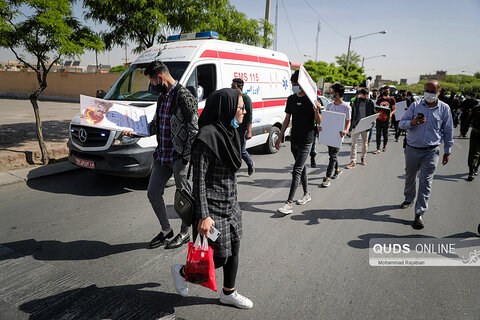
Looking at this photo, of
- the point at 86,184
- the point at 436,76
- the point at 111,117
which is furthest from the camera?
the point at 436,76

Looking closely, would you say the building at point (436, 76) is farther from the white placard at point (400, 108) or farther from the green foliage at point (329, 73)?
the white placard at point (400, 108)

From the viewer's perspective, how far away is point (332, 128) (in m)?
5.16

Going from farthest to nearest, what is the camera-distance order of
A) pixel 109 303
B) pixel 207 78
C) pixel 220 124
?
pixel 207 78 < pixel 109 303 < pixel 220 124

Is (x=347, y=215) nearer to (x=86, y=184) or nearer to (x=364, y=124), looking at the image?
(x=364, y=124)

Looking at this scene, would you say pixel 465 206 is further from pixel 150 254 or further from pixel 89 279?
pixel 89 279

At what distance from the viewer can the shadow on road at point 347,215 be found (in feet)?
14.5

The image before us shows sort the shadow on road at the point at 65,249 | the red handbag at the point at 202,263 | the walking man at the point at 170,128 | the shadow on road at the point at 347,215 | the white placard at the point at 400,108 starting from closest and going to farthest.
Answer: the red handbag at the point at 202,263, the walking man at the point at 170,128, the shadow on road at the point at 65,249, the shadow on road at the point at 347,215, the white placard at the point at 400,108

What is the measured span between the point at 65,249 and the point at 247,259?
6.78 feet

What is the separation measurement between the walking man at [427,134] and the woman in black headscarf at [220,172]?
3.04m

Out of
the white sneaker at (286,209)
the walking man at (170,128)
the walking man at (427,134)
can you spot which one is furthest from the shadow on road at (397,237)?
the walking man at (170,128)

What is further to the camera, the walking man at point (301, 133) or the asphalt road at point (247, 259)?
the walking man at point (301, 133)

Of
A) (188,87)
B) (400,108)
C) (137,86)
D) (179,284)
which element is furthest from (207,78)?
(400,108)

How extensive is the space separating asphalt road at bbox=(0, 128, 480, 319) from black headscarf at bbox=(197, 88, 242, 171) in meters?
1.37

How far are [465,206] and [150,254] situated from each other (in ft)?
17.0
